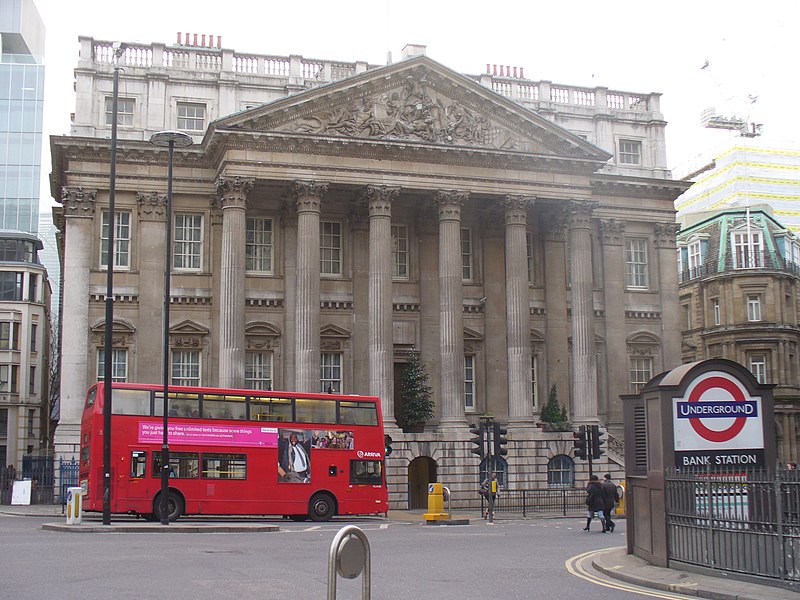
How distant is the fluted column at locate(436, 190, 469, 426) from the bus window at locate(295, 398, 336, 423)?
9.87 metres

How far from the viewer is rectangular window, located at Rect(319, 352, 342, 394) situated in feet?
145

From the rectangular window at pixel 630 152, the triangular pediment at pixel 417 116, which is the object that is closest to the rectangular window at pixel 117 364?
the triangular pediment at pixel 417 116

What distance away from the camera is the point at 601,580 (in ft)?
50.8

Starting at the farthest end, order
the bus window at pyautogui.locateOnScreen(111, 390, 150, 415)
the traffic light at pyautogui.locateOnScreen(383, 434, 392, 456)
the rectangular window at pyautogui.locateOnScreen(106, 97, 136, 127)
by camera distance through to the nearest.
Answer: the rectangular window at pyautogui.locateOnScreen(106, 97, 136, 127) < the traffic light at pyautogui.locateOnScreen(383, 434, 392, 456) < the bus window at pyautogui.locateOnScreen(111, 390, 150, 415)

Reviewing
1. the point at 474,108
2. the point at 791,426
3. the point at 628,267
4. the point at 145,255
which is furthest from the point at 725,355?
the point at 145,255

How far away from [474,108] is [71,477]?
21554 mm

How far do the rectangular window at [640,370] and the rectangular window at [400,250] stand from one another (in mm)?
11749

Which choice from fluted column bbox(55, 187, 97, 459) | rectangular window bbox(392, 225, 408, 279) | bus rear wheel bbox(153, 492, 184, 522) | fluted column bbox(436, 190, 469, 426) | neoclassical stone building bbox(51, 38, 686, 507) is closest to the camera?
bus rear wheel bbox(153, 492, 184, 522)

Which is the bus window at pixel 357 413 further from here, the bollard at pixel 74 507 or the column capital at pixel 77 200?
the column capital at pixel 77 200

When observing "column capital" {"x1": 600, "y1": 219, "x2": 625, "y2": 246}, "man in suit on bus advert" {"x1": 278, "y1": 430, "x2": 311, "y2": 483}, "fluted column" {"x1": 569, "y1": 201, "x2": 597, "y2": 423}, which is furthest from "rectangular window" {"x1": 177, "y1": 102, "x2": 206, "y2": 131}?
"column capital" {"x1": 600, "y1": 219, "x2": 625, "y2": 246}

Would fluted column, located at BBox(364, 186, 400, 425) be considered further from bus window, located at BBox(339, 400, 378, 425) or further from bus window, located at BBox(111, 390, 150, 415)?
bus window, located at BBox(111, 390, 150, 415)

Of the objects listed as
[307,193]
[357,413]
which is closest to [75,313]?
[307,193]

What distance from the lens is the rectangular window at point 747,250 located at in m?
65.8

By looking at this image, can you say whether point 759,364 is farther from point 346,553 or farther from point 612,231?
point 346,553
